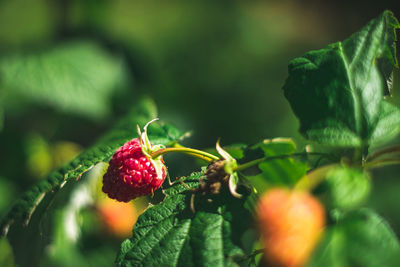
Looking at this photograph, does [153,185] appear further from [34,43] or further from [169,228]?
[34,43]

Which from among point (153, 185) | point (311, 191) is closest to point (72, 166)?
point (153, 185)

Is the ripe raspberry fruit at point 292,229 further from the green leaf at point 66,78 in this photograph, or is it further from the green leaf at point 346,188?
the green leaf at point 66,78

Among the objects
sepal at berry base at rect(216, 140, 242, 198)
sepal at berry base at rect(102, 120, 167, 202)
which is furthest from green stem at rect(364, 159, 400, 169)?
sepal at berry base at rect(102, 120, 167, 202)

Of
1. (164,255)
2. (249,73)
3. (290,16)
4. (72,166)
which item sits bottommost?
(164,255)

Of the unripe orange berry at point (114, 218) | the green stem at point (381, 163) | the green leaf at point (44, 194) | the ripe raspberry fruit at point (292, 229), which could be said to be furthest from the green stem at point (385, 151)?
the unripe orange berry at point (114, 218)

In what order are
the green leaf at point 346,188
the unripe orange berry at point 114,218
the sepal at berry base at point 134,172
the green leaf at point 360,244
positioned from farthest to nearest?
the unripe orange berry at point 114,218 → the sepal at berry base at point 134,172 → the green leaf at point 346,188 → the green leaf at point 360,244

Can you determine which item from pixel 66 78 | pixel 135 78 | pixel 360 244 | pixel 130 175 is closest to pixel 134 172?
pixel 130 175
